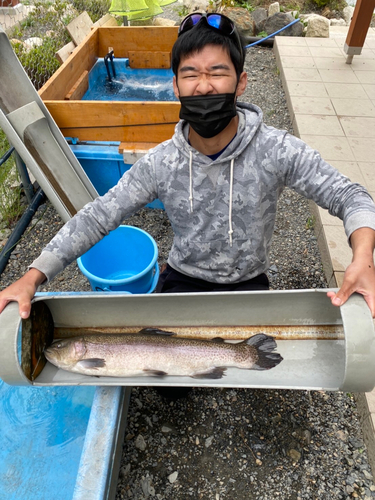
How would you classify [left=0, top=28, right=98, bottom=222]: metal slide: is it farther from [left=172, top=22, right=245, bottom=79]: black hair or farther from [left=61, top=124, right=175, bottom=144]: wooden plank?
[left=172, top=22, right=245, bottom=79]: black hair

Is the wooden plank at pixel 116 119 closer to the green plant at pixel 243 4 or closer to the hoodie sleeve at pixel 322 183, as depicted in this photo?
the hoodie sleeve at pixel 322 183

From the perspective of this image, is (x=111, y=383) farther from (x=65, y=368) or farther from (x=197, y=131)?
(x=197, y=131)

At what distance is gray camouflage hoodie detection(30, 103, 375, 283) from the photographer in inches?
81.4

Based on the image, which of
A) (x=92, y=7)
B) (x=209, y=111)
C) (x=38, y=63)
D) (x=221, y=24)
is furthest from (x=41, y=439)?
(x=92, y=7)

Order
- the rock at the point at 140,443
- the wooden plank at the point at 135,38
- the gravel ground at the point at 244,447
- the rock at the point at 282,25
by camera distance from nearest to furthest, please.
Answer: the gravel ground at the point at 244,447
the rock at the point at 140,443
the wooden plank at the point at 135,38
the rock at the point at 282,25

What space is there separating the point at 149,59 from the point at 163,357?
5.61 meters

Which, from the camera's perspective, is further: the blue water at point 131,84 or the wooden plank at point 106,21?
the wooden plank at point 106,21

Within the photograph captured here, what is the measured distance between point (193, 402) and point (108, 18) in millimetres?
7402

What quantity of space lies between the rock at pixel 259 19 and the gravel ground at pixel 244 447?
951cm

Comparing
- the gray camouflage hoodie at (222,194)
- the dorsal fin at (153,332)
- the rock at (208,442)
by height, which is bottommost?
the rock at (208,442)

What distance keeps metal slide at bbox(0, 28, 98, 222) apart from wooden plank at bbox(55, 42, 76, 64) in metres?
2.00

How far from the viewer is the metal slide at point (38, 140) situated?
342cm

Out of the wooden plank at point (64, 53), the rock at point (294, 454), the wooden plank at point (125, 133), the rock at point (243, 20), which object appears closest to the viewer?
the rock at point (294, 454)

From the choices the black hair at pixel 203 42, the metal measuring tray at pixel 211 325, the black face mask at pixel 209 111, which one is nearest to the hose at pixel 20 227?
the metal measuring tray at pixel 211 325
